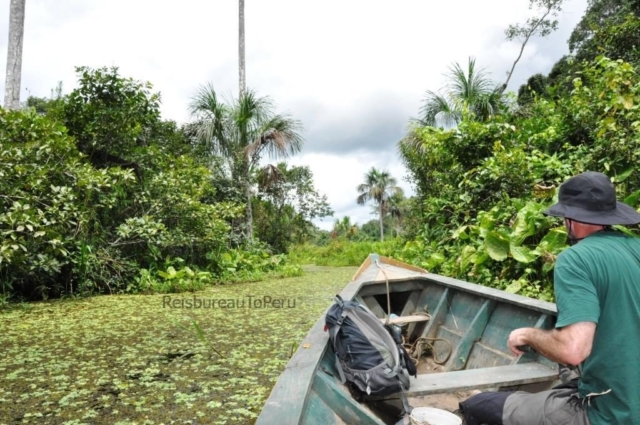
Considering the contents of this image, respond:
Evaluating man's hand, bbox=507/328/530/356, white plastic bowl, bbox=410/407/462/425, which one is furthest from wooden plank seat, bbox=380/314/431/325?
man's hand, bbox=507/328/530/356

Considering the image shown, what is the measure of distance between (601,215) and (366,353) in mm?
1162

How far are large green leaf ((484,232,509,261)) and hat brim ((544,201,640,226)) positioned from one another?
347 cm

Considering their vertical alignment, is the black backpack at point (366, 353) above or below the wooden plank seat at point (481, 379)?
above

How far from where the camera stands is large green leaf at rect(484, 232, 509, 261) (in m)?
4.81

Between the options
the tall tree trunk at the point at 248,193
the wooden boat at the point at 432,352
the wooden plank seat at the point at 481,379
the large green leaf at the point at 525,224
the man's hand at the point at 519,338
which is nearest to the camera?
the man's hand at the point at 519,338

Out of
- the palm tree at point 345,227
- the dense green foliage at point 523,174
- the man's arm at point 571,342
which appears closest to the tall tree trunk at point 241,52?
the dense green foliage at point 523,174

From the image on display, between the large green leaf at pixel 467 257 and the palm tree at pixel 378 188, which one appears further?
the palm tree at pixel 378 188

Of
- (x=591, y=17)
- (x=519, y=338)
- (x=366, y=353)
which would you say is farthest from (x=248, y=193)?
(x=591, y=17)

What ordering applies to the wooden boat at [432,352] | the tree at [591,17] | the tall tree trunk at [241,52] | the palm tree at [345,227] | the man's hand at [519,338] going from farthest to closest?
the palm tree at [345,227]
the tree at [591,17]
the tall tree trunk at [241,52]
the wooden boat at [432,352]
the man's hand at [519,338]

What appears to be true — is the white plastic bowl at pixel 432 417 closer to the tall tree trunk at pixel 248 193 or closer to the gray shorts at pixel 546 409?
the gray shorts at pixel 546 409

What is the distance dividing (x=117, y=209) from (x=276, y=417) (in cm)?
722

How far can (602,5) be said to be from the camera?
16391 mm

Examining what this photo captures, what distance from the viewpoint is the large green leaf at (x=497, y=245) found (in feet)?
15.8

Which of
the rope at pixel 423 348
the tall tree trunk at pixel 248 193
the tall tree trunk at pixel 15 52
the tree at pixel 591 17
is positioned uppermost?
the tree at pixel 591 17
